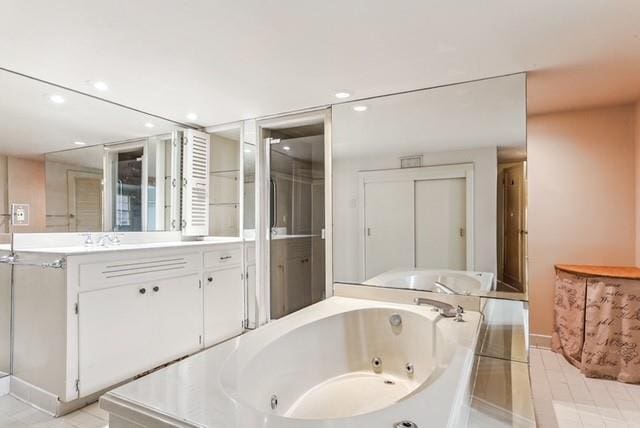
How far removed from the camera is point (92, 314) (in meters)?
2.15

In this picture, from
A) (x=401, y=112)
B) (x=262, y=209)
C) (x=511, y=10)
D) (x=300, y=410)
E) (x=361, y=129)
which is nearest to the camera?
(x=511, y=10)

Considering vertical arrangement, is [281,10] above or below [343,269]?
above

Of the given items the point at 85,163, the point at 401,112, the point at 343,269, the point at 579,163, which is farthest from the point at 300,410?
the point at 579,163

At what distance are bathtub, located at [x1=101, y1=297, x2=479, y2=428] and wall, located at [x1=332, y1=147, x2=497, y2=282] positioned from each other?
391 mm

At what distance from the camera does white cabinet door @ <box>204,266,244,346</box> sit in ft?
9.95

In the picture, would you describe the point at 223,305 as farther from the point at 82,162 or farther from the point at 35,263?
the point at 82,162

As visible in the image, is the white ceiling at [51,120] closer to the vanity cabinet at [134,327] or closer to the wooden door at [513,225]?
the vanity cabinet at [134,327]

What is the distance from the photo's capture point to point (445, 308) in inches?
84.8

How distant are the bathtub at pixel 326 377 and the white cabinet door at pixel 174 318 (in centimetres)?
114

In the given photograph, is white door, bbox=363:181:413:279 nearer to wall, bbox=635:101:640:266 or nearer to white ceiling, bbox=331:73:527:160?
white ceiling, bbox=331:73:527:160

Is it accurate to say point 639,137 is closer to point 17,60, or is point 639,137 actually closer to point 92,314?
point 92,314

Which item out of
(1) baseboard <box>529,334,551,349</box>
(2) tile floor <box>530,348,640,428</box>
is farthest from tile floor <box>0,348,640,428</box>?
(1) baseboard <box>529,334,551,349</box>

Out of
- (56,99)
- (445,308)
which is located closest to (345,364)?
(445,308)

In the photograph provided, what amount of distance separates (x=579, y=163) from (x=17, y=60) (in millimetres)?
4075
